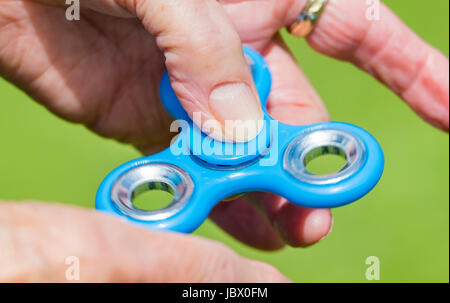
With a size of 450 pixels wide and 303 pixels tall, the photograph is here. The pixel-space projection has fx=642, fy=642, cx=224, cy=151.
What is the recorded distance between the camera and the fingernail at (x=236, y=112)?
0.68m

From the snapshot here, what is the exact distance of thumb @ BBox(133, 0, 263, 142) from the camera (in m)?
0.68

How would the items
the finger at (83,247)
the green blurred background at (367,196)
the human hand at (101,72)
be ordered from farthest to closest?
1. the green blurred background at (367,196)
2. the human hand at (101,72)
3. the finger at (83,247)

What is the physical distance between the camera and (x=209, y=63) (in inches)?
26.6

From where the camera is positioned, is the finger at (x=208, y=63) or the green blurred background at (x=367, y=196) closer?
the finger at (x=208, y=63)

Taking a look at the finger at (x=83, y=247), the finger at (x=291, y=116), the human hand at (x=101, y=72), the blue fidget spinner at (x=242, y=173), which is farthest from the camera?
the human hand at (x=101, y=72)

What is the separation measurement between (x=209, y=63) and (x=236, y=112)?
0.19 ft

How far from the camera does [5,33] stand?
0.86 meters

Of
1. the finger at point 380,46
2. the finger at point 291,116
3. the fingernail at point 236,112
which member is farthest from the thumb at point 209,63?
the finger at point 380,46

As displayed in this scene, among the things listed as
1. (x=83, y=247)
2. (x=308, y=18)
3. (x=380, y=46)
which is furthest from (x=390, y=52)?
(x=83, y=247)

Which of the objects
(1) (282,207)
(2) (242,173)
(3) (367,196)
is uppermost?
(2) (242,173)

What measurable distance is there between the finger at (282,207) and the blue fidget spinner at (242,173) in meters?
0.10

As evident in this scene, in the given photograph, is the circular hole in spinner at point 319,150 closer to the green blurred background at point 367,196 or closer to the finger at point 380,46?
the finger at point 380,46

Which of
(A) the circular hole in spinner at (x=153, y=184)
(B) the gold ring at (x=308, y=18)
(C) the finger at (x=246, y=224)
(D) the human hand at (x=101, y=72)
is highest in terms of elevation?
(B) the gold ring at (x=308, y=18)

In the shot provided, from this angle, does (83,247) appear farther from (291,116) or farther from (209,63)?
(291,116)
